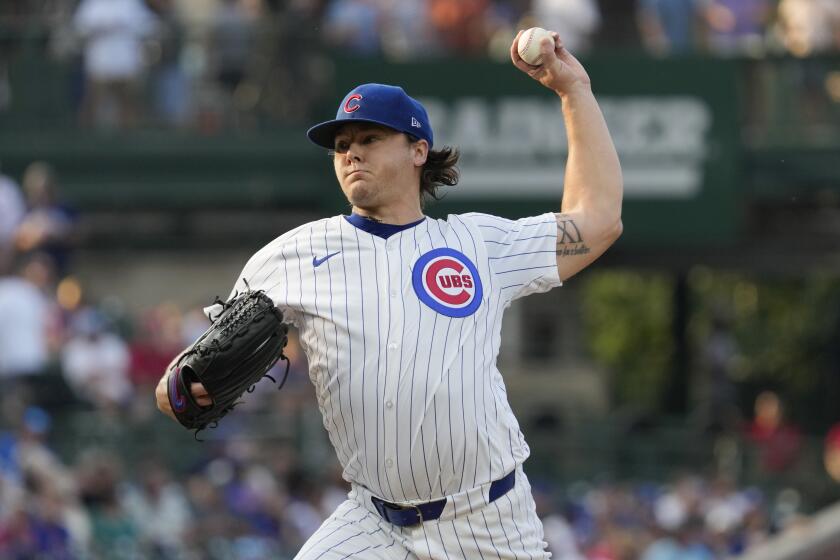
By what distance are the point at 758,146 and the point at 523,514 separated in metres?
10.1

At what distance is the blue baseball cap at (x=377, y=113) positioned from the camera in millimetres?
4453

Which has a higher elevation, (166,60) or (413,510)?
(166,60)

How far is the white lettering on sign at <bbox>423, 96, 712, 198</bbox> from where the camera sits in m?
14.1

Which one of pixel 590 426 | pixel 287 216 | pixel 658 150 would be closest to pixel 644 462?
pixel 590 426

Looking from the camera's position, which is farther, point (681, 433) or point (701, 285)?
point (701, 285)

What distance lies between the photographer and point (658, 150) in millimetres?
14156

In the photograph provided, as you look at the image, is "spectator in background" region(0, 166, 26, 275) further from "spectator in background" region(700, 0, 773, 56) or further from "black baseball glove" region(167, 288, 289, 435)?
"black baseball glove" region(167, 288, 289, 435)

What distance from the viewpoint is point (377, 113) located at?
14.6 ft

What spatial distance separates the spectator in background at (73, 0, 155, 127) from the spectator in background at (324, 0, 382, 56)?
1.44 m

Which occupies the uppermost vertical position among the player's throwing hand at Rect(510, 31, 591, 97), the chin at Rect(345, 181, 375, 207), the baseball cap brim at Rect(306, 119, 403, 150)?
the player's throwing hand at Rect(510, 31, 591, 97)

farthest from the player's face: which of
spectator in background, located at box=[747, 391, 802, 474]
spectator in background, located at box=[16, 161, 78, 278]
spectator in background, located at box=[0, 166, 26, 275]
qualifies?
spectator in background, located at box=[747, 391, 802, 474]

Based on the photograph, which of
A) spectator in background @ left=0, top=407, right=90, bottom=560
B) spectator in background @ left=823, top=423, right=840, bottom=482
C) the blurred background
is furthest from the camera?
the blurred background

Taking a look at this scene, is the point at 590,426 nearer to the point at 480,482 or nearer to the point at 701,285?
the point at 480,482

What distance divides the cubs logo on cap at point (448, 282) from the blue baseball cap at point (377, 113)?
34cm
